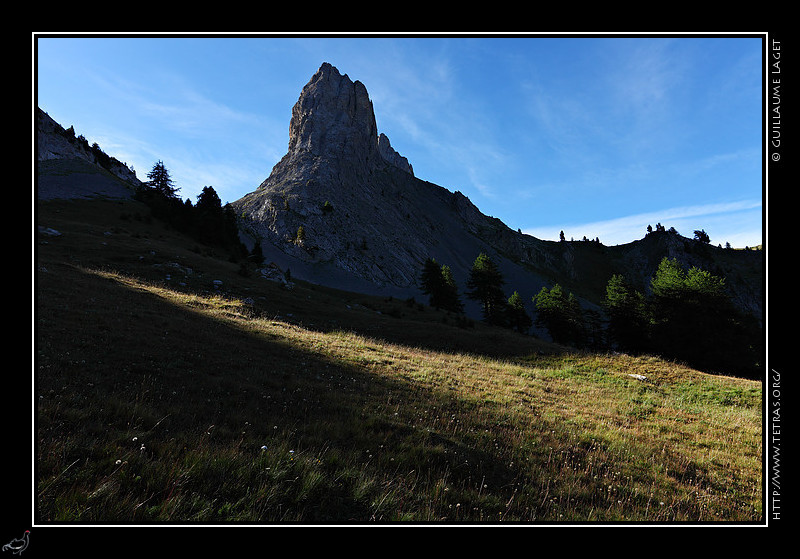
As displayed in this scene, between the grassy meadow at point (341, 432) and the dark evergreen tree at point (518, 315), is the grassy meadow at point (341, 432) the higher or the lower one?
the higher one

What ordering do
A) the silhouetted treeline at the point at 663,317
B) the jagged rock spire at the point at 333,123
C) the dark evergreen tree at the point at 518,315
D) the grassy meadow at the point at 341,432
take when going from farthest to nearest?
the jagged rock spire at the point at 333,123 → the dark evergreen tree at the point at 518,315 → the silhouetted treeline at the point at 663,317 → the grassy meadow at the point at 341,432

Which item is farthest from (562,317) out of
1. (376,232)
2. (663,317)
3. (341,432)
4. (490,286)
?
(376,232)

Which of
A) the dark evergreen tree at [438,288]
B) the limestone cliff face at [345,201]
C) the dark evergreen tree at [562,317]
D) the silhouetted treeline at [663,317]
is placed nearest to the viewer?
the silhouetted treeline at [663,317]

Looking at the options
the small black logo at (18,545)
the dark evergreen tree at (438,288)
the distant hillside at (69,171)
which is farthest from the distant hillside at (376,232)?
the small black logo at (18,545)

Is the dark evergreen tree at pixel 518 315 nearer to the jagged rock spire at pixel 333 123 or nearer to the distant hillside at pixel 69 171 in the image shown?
the distant hillside at pixel 69 171

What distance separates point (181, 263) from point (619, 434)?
37484 millimetres

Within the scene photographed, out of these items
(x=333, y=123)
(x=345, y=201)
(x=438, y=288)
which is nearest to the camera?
(x=438, y=288)

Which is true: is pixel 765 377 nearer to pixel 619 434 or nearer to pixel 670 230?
Result: pixel 619 434

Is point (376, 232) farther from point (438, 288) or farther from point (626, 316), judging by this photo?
point (626, 316)

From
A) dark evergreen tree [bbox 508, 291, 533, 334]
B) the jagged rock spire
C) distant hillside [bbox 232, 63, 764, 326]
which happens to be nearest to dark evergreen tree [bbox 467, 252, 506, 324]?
dark evergreen tree [bbox 508, 291, 533, 334]

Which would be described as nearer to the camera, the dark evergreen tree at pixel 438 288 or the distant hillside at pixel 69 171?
the distant hillside at pixel 69 171

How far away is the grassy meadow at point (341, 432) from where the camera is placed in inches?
128

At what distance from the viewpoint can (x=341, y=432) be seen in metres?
5.81

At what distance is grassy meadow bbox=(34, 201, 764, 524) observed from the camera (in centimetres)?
326
